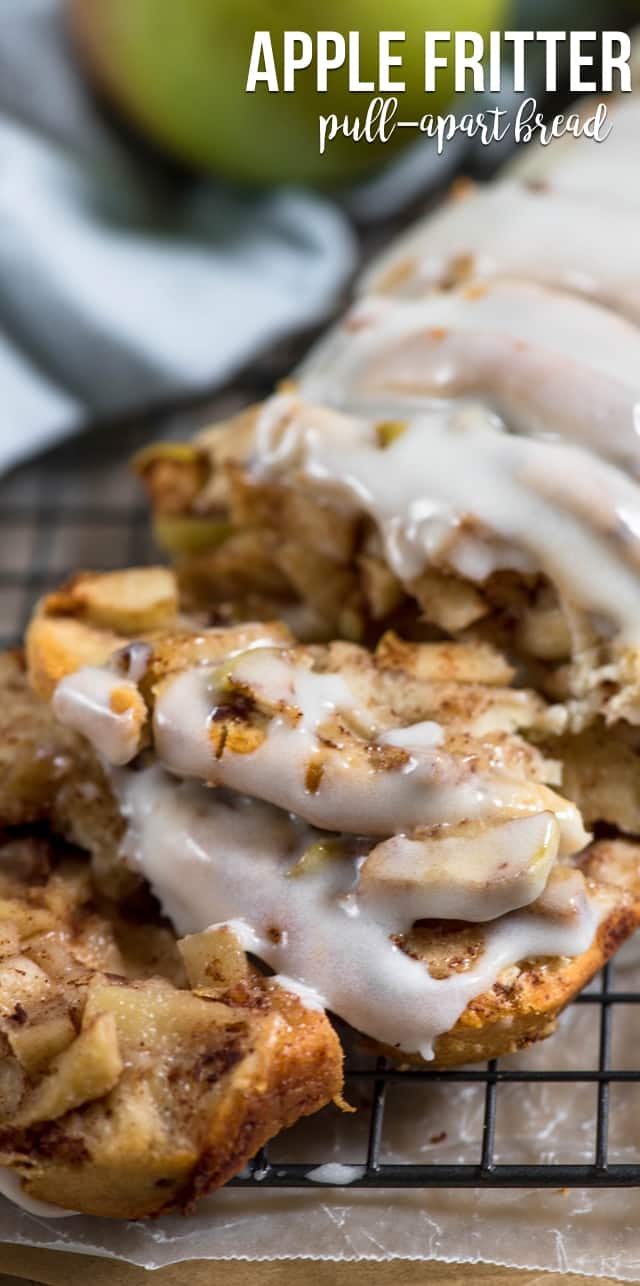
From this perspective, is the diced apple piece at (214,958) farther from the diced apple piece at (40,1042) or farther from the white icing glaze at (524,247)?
the white icing glaze at (524,247)

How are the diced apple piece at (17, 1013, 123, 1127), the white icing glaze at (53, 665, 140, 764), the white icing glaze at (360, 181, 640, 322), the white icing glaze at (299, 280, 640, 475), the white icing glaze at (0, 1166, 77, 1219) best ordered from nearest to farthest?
the diced apple piece at (17, 1013, 123, 1127), the white icing glaze at (0, 1166, 77, 1219), the white icing glaze at (53, 665, 140, 764), the white icing glaze at (299, 280, 640, 475), the white icing glaze at (360, 181, 640, 322)

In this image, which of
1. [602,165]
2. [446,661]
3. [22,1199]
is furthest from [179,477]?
[22,1199]

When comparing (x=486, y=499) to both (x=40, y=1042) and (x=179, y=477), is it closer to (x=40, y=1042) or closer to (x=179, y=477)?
(x=179, y=477)

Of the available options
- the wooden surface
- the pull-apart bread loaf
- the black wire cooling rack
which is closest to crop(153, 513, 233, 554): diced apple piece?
the black wire cooling rack

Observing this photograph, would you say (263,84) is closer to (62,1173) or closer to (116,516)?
(116,516)

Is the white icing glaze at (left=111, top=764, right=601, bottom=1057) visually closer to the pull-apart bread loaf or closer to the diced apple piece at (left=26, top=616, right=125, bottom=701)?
the pull-apart bread loaf

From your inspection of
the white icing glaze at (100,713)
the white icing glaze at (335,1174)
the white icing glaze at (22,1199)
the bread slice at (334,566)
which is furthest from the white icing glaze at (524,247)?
the white icing glaze at (22,1199)
